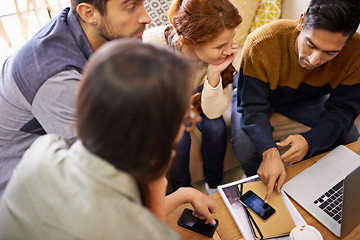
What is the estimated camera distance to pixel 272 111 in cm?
157

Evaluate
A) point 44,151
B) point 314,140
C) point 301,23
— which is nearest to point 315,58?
point 301,23

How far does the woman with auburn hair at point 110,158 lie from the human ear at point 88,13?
0.67 meters

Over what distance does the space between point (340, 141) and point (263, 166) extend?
1.96 ft

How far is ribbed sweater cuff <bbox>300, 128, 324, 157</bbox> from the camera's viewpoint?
1.27 meters

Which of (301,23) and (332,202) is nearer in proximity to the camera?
(332,202)

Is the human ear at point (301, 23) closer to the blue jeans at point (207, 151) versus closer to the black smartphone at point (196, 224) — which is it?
the blue jeans at point (207, 151)

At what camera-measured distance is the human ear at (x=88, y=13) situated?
1.11m

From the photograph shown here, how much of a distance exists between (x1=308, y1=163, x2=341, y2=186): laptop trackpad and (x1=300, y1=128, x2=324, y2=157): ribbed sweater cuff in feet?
0.54

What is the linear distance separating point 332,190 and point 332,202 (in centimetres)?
5

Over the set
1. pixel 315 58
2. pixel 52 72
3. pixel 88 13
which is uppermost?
pixel 88 13

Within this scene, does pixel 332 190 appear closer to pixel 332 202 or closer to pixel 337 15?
pixel 332 202

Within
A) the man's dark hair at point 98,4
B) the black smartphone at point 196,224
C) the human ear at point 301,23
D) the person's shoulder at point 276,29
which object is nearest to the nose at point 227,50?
the person's shoulder at point 276,29

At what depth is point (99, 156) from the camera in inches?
21.8

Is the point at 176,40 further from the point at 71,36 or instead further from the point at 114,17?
the point at 71,36
